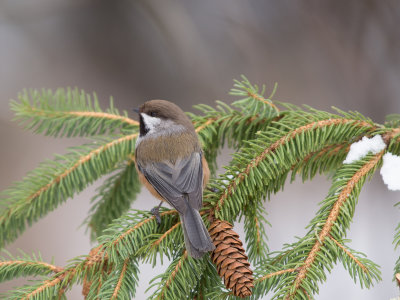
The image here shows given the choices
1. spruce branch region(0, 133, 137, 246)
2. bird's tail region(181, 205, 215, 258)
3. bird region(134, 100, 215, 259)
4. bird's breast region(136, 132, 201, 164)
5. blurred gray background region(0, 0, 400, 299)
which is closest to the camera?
bird's tail region(181, 205, 215, 258)

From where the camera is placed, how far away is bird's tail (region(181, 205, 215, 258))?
1229 millimetres

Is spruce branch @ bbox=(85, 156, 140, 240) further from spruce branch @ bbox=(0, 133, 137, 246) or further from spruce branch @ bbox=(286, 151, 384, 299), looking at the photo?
spruce branch @ bbox=(286, 151, 384, 299)

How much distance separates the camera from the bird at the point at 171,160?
1522mm

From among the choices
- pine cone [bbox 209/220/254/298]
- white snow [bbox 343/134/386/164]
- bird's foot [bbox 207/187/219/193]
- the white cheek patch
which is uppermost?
the white cheek patch

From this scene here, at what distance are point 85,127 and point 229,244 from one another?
0.90 meters

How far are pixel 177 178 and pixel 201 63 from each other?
5.78 feet

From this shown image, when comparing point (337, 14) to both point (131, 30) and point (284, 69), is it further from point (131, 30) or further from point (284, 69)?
point (131, 30)

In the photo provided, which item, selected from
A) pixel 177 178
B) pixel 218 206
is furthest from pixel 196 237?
pixel 177 178

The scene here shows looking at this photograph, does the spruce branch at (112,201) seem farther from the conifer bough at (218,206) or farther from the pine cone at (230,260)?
the pine cone at (230,260)

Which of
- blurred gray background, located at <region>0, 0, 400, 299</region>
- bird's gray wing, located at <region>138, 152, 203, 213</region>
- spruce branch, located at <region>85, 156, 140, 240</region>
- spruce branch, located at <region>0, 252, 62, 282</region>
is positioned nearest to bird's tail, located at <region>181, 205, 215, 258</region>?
bird's gray wing, located at <region>138, 152, 203, 213</region>

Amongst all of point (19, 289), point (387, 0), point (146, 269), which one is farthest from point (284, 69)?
point (19, 289)

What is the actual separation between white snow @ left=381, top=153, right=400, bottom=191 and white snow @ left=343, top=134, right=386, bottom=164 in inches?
1.5

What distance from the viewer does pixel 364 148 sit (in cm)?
145

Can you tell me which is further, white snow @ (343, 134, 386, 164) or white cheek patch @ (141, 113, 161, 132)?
white cheek patch @ (141, 113, 161, 132)
